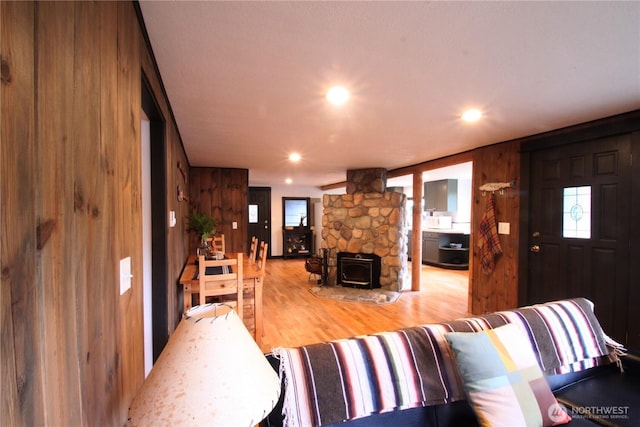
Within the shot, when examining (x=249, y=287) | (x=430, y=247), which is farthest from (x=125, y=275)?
(x=430, y=247)

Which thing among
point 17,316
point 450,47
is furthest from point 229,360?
point 450,47

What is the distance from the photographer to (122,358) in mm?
935

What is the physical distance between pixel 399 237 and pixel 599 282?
8.72 ft

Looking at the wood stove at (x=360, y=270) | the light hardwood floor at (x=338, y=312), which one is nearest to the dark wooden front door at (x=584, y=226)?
the light hardwood floor at (x=338, y=312)

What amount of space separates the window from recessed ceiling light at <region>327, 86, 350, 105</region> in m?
2.50

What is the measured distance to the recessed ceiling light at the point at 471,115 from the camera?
7.52ft

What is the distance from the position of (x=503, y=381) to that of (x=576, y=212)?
8.09 feet

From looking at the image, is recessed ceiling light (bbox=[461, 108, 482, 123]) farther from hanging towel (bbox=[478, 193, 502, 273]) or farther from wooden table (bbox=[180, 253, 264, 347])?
wooden table (bbox=[180, 253, 264, 347])

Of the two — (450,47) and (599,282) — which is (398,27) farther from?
(599,282)

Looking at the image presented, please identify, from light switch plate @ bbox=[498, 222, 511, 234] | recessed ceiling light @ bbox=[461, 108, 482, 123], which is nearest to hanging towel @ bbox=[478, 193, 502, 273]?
light switch plate @ bbox=[498, 222, 511, 234]

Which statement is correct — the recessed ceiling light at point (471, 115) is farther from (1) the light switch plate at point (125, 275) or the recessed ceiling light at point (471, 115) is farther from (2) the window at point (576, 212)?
(1) the light switch plate at point (125, 275)

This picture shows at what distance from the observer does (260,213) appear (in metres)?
7.97

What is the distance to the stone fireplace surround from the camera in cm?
496
